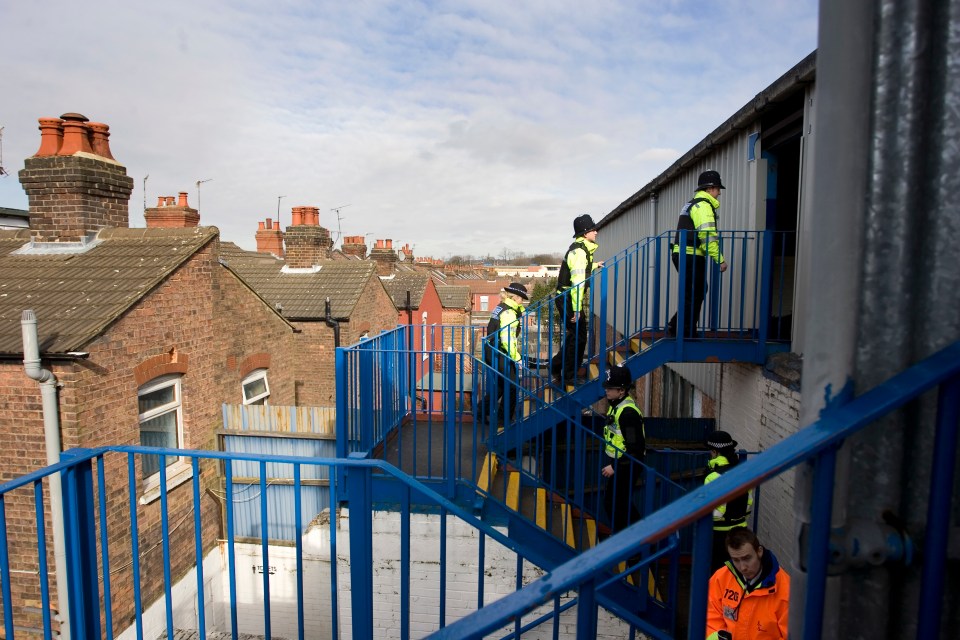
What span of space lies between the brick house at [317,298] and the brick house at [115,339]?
3388 millimetres

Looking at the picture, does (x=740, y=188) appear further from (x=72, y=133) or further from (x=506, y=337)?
(x=72, y=133)

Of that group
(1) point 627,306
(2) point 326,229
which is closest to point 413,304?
(2) point 326,229


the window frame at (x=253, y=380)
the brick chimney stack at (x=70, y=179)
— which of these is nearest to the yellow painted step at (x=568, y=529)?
the window frame at (x=253, y=380)

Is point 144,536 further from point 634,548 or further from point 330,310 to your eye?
point 634,548

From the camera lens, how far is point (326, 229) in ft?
56.8

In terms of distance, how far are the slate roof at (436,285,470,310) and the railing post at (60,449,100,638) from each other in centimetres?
2652

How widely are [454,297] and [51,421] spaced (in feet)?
81.9

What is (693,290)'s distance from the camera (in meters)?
5.87

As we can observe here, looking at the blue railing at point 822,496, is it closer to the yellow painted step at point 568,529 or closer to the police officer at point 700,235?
the yellow painted step at point 568,529

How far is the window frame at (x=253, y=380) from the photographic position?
10.4 m

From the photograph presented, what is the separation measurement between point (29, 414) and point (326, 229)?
11344mm

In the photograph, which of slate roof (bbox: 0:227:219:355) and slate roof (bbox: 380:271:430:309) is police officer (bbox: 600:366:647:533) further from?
slate roof (bbox: 380:271:430:309)

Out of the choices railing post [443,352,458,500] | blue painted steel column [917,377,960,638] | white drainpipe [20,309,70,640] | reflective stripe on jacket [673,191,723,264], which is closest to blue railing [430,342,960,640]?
blue painted steel column [917,377,960,638]

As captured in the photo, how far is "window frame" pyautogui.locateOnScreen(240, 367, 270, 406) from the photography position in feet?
34.1
